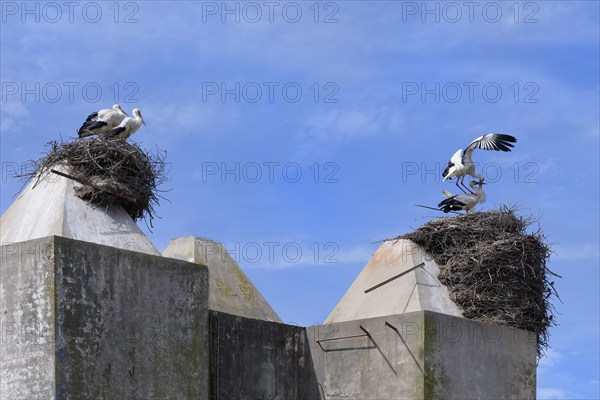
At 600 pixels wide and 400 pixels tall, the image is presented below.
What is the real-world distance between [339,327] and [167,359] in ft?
11.0

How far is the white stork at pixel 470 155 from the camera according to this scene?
21.7 metres

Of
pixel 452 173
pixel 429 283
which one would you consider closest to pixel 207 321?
pixel 429 283

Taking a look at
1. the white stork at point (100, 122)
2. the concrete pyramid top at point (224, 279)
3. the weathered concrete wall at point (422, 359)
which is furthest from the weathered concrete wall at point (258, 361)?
the white stork at point (100, 122)

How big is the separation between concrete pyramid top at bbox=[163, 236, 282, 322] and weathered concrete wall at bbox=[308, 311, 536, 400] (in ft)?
4.59

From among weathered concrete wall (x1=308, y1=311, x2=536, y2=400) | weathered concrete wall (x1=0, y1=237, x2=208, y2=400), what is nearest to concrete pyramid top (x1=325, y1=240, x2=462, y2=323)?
weathered concrete wall (x1=308, y1=311, x2=536, y2=400)

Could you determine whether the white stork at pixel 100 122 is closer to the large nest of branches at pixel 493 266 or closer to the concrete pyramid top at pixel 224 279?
the concrete pyramid top at pixel 224 279

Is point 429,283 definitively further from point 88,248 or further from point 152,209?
point 88,248

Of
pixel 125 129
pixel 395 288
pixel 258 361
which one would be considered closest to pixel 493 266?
pixel 395 288

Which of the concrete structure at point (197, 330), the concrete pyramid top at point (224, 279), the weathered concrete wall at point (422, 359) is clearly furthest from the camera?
the concrete pyramid top at point (224, 279)

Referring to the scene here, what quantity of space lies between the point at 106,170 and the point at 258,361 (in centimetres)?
369

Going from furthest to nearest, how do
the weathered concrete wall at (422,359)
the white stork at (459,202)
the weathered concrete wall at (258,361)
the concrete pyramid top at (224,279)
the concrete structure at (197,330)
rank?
the white stork at (459,202), the concrete pyramid top at (224,279), the weathered concrete wall at (258,361), the weathered concrete wall at (422,359), the concrete structure at (197,330)

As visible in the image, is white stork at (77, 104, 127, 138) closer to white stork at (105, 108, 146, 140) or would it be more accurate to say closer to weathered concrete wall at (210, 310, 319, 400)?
white stork at (105, 108, 146, 140)

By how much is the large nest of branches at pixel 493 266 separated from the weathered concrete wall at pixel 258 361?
8.55ft

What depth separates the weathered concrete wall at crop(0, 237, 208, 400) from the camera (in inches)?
619
